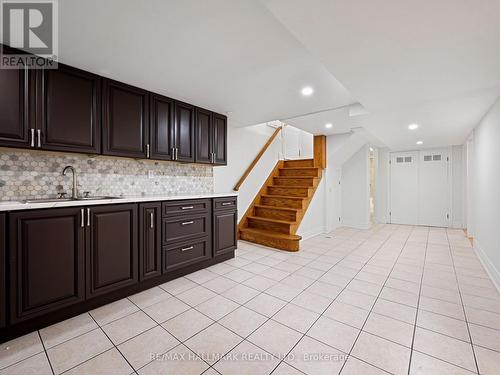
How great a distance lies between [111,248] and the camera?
6.95 feet

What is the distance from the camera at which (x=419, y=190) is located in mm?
6059

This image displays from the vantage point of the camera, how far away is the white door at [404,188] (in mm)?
6117

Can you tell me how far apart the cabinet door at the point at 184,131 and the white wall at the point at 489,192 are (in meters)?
3.63

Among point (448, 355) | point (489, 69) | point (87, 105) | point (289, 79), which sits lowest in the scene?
point (448, 355)

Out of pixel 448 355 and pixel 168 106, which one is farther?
pixel 168 106

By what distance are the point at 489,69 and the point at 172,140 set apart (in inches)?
124

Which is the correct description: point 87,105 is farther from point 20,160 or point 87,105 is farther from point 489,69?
point 489,69

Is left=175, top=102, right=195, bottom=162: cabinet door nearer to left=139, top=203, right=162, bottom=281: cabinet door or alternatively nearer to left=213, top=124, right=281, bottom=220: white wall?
left=139, top=203, right=162, bottom=281: cabinet door

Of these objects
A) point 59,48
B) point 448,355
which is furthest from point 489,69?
point 59,48

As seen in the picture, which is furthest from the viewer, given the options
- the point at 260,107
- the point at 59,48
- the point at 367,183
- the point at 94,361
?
the point at 367,183

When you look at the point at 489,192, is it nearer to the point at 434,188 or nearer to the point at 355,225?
the point at 355,225

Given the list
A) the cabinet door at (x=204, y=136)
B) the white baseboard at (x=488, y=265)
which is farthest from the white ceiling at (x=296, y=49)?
the white baseboard at (x=488, y=265)

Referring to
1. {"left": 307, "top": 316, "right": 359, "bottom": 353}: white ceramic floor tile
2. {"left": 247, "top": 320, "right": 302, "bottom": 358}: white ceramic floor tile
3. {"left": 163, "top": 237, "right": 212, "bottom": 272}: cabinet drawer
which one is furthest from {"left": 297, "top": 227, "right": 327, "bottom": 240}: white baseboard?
{"left": 247, "top": 320, "right": 302, "bottom": 358}: white ceramic floor tile

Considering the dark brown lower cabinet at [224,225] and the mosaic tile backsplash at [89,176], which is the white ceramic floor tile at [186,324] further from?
the mosaic tile backsplash at [89,176]
